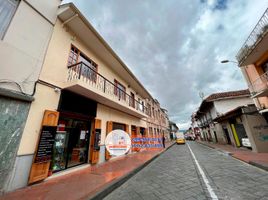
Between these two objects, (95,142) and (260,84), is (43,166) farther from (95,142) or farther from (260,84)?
(260,84)

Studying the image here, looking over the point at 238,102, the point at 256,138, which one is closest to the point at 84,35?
the point at 256,138

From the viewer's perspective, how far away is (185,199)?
9.95 ft

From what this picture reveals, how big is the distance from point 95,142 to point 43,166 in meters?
2.73

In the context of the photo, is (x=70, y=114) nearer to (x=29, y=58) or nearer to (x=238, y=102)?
(x=29, y=58)

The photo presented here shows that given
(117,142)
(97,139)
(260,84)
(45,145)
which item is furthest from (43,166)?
(260,84)

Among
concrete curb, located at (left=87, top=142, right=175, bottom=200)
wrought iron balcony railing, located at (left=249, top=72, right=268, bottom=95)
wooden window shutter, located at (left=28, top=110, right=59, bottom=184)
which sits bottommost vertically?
concrete curb, located at (left=87, top=142, right=175, bottom=200)

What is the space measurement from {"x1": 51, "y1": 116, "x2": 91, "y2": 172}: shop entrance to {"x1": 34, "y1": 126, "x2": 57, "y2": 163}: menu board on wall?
0.63 meters

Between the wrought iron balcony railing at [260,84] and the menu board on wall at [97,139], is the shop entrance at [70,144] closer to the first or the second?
the menu board on wall at [97,139]

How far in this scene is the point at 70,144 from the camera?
589cm

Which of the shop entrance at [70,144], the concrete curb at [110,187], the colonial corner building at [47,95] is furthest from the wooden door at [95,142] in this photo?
the concrete curb at [110,187]

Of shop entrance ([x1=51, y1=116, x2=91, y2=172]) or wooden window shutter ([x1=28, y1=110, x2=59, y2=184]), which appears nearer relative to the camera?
wooden window shutter ([x1=28, y1=110, x2=59, y2=184])

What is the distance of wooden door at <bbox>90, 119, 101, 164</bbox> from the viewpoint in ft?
21.6

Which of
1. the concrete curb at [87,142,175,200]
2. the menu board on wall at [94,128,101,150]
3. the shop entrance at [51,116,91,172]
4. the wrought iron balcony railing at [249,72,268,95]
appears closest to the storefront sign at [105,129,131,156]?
the menu board on wall at [94,128,101,150]

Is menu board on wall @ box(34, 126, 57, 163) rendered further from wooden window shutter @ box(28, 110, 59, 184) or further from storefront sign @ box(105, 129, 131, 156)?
storefront sign @ box(105, 129, 131, 156)
